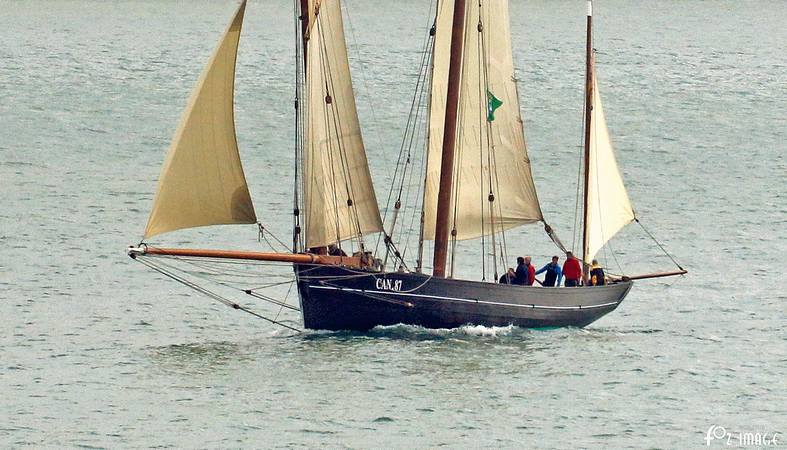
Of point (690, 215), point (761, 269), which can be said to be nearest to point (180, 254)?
point (761, 269)

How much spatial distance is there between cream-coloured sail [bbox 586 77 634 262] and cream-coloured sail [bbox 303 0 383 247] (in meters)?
7.47

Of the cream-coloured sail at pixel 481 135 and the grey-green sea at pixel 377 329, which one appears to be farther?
the cream-coloured sail at pixel 481 135

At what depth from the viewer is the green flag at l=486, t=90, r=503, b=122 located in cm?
5650

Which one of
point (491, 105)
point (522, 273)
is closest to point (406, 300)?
point (522, 273)

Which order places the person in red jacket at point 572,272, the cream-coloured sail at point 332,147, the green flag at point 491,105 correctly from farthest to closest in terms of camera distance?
1. the green flag at point 491,105
2. the person in red jacket at point 572,272
3. the cream-coloured sail at point 332,147

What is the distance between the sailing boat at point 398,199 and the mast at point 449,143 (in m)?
0.04

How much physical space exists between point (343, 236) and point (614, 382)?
9151 millimetres

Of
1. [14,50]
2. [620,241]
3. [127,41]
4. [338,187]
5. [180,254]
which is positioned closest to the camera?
[180,254]

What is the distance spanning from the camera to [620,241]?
254 feet

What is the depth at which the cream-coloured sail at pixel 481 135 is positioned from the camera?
5609cm

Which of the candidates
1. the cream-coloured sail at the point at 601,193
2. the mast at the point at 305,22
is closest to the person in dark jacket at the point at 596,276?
the cream-coloured sail at the point at 601,193

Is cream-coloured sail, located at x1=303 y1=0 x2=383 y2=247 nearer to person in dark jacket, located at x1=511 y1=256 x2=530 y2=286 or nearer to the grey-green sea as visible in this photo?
the grey-green sea

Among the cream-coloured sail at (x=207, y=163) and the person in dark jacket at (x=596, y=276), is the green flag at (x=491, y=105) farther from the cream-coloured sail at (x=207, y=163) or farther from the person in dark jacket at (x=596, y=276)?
the cream-coloured sail at (x=207, y=163)

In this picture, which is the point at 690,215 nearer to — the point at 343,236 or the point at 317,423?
the point at 343,236
